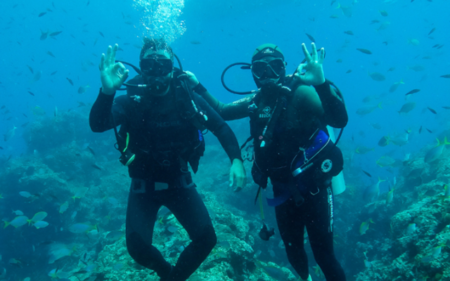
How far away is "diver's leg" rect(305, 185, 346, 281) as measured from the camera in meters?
2.81

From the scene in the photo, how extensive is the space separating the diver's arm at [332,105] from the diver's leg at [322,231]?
82 cm

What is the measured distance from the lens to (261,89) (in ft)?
10.3

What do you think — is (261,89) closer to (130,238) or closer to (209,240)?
(209,240)

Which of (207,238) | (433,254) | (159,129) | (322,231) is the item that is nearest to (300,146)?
(322,231)

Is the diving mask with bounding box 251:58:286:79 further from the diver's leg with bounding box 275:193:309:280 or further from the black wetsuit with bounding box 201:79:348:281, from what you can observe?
the diver's leg with bounding box 275:193:309:280

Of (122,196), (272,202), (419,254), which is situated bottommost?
(122,196)

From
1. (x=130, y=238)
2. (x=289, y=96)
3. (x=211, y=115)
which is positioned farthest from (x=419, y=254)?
(x=130, y=238)

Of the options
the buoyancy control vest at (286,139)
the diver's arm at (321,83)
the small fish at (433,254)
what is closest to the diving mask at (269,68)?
the buoyancy control vest at (286,139)

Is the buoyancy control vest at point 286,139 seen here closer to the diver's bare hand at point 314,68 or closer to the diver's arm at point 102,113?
the diver's bare hand at point 314,68

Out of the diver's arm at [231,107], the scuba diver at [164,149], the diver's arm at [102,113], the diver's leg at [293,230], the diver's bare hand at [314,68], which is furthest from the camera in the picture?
the diver's arm at [231,107]

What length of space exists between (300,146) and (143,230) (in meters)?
2.18

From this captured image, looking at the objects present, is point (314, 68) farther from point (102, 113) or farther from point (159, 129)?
point (102, 113)

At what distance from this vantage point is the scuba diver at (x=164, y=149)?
2.89 meters

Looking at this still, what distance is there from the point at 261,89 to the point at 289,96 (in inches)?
15.7
